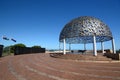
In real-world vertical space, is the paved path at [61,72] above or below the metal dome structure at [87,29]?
below

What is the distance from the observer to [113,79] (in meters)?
8.62

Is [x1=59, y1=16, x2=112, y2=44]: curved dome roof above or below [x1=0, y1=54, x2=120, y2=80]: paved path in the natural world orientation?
above

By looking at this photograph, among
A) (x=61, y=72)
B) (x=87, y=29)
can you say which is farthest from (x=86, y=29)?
(x=61, y=72)

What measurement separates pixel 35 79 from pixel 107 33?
2122 centimetres

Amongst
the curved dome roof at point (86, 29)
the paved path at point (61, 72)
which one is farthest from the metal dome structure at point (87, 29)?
the paved path at point (61, 72)

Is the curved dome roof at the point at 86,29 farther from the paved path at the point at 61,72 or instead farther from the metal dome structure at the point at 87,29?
the paved path at the point at 61,72

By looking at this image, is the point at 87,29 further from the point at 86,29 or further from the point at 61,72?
the point at 61,72

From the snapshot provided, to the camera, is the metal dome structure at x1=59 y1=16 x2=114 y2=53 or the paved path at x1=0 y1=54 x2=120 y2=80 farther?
the metal dome structure at x1=59 y1=16 x2=114 y2=53

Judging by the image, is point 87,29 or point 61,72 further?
point 87,29

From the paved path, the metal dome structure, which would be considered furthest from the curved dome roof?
the paved path

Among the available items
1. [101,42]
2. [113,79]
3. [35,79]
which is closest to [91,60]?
[113,79]

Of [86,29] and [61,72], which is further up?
[86,29]

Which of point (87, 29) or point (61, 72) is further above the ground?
point (87, 29)

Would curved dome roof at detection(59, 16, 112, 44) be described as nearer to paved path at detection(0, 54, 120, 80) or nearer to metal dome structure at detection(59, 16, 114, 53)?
metal dome structure at detection(59, 16, 114, 53)
